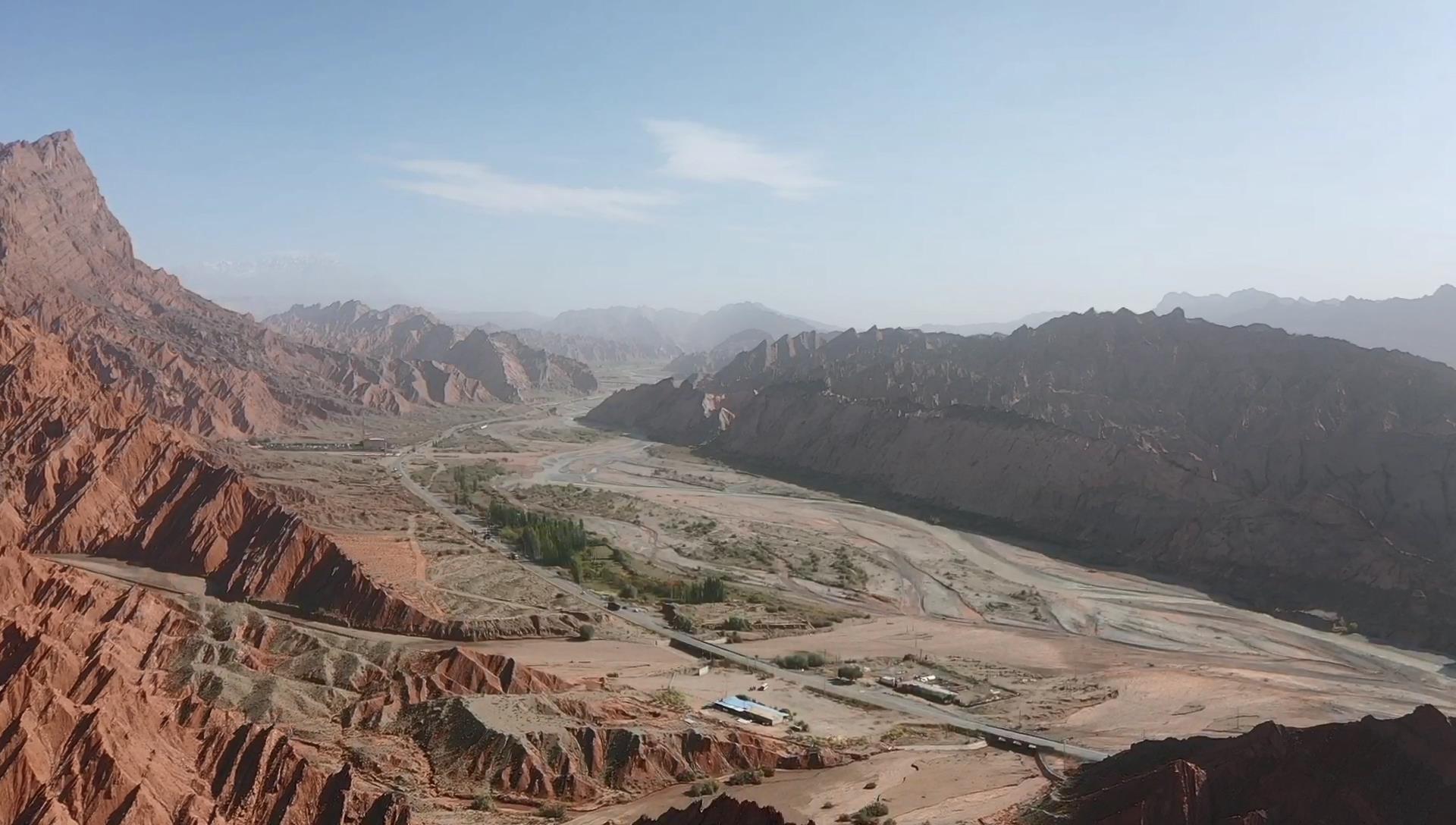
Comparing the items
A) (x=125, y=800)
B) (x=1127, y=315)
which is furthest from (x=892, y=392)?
(x=125, y=800)

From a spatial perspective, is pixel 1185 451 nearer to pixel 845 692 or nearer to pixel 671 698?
pixel 845 692

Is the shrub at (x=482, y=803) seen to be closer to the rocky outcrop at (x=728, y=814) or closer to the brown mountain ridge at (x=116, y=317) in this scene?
the rocky outcrop at (x=728, y=814)

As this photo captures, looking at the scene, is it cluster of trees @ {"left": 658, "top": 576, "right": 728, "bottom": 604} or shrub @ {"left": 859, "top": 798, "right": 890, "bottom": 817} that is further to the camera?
cluster of trees @ {"left": 658, "top": 576, "right": 728, "bottom": 604}

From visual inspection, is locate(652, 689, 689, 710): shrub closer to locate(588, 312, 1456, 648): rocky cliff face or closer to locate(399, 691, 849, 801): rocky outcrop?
locate(399, 691, 849, 801): rocky outcrop

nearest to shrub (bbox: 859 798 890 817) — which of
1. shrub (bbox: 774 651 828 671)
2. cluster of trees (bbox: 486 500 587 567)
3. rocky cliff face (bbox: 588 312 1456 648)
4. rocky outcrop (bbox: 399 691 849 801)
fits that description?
rocky outcrop (bbox: 399 691 849 801)

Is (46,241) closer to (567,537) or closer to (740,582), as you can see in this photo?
(567,537)

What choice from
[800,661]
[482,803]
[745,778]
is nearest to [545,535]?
[800,661]
